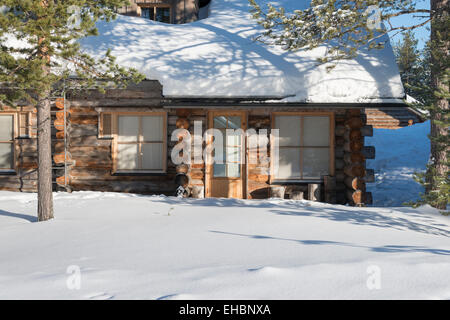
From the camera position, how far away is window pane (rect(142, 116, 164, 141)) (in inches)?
346

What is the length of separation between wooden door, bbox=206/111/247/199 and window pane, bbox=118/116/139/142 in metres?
2.00

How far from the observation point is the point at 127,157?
875cm

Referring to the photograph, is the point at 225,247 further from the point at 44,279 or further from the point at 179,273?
the point at 44,279

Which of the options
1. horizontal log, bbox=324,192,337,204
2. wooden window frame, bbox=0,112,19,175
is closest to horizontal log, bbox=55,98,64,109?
wooden window frame, bbox=0,112,19,175

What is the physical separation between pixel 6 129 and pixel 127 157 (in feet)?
11.2


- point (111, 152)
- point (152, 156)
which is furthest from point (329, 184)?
point (111, 152)

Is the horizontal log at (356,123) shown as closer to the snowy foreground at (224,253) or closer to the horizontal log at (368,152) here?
the horizontal log at (368,152)

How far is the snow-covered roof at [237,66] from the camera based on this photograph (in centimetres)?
757

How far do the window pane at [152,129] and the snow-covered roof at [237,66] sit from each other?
1.27 metres

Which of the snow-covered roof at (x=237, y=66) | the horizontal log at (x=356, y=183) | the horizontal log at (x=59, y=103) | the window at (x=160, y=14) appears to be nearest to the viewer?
the snow-covered roof at (x=237, y=66)

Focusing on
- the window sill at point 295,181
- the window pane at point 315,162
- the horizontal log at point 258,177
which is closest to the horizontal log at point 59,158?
the horizontal log at point 258,177

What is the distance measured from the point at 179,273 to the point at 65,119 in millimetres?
6799

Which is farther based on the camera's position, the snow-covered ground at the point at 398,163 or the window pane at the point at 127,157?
the snow-covered ground at the point at 398,163
